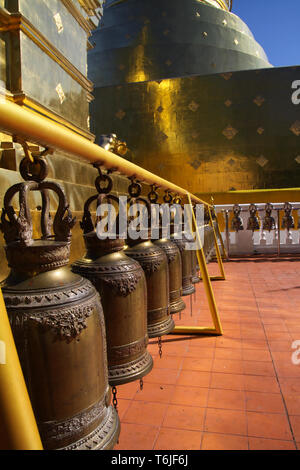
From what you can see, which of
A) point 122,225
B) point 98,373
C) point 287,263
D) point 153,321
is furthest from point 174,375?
point 287,263

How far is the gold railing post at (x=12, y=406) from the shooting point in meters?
0.67

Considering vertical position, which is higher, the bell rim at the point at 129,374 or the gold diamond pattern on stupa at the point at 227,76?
the gold diamond pattern on stupa at the point at 227,76

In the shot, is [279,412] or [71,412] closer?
[71,412]

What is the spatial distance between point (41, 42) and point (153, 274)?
3.50 metres

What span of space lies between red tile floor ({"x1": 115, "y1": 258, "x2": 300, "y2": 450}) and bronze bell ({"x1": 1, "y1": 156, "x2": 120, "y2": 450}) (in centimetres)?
140

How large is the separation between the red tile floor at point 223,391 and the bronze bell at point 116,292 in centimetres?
100

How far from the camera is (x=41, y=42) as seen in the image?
4023 millimetres

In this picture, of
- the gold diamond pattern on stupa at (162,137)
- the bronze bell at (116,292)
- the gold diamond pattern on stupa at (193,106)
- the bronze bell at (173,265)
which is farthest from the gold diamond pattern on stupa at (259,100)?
the bronze bell at (116,292)

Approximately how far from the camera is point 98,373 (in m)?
1.00

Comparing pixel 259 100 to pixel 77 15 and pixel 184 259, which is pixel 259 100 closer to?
pixel 77 15

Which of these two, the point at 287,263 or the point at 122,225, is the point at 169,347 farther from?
the point at 287,263

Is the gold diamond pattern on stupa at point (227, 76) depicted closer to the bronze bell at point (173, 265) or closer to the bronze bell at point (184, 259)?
the bronze bell at point (184, 259)

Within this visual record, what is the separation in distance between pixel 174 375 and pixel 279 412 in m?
0.93

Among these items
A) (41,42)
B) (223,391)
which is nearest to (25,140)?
(223,391)
